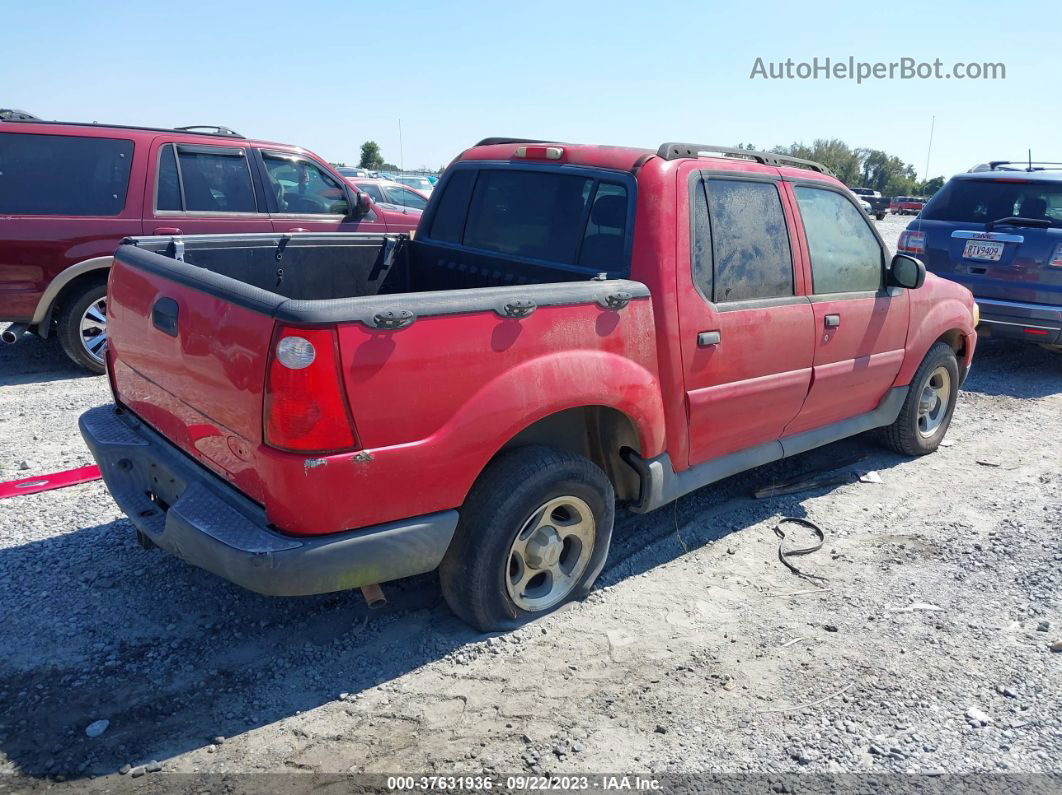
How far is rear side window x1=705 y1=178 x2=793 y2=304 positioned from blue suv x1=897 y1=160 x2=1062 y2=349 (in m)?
4.99

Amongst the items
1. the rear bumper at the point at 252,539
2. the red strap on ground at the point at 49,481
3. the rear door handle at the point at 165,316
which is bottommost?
the red strap on ground at the point at 49,481

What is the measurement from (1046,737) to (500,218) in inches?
128

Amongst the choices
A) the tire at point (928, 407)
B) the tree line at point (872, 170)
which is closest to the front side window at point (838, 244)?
the tire at point (928, 407)

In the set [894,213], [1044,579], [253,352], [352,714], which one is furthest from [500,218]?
[894,213]

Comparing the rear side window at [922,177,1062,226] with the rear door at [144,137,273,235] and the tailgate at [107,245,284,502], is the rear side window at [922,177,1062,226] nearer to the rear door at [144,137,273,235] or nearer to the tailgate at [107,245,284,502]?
the rear door at [144,137,273,235]

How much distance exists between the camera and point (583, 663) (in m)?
3.28

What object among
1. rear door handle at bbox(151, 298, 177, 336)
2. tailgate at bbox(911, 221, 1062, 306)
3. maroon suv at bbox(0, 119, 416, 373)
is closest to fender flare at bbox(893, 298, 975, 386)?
tailgate at bbox(911, 221, 1062, 306)

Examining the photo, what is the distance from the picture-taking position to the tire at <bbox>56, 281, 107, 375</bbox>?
6.83 metres

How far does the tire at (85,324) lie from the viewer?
6828mm

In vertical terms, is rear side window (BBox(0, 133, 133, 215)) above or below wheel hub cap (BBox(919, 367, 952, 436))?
above

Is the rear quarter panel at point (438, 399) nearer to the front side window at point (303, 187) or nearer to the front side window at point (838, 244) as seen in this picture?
the front side window at point (838, 244)

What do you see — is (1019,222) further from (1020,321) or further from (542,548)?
(542,548)

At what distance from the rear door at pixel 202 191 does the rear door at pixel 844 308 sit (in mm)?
5109

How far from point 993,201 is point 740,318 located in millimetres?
6062
